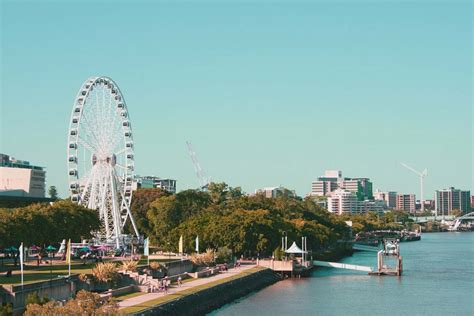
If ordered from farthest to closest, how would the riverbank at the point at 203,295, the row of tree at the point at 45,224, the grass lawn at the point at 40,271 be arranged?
1. the row of tree at the point at 45,224
2. the grass lawn at the point at 40,271
3. the riverbank at the point at 203,295

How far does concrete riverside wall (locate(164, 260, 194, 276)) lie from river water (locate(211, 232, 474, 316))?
8968mm

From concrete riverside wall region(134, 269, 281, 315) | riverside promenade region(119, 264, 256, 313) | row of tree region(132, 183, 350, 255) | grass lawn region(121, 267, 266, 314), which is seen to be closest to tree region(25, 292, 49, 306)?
grass lawn region(121, 267, 266, 314)

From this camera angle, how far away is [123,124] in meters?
130

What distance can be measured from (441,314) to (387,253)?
96906 mm

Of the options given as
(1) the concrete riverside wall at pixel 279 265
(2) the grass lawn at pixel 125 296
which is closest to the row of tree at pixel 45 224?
(2) the grass lawn at pixel 125 296

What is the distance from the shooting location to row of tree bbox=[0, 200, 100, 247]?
89.6m

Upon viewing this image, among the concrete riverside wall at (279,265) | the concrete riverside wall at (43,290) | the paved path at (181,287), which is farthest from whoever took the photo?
the concrete riverside wall at (279,265)

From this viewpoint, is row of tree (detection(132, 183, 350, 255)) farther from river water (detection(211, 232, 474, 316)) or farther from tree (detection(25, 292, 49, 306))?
tree (detection(25, 292, 49, 306))

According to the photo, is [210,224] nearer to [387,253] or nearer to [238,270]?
[238,270]

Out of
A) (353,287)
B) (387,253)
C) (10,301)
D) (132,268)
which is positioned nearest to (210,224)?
(353,287)

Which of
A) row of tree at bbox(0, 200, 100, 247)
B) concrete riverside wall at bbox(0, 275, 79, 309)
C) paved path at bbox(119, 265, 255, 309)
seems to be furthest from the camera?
row of tree at bbox(0, 200, 100, 247)

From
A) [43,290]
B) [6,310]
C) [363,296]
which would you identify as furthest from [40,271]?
[363,296]

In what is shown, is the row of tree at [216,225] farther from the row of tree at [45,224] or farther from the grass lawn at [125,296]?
the grass lawn at [125,296]

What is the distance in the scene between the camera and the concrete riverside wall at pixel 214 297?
6962 cm
